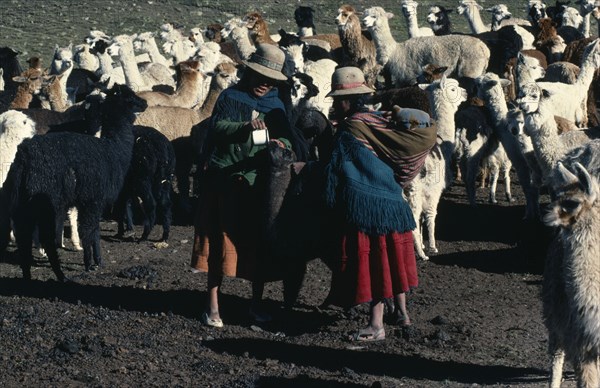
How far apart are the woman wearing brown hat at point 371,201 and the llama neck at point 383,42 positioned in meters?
10.1

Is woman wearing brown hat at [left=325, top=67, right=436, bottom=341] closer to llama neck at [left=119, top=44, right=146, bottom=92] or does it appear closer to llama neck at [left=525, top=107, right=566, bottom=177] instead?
llama neck at [left=525, top=107, right=566, bottom=177]

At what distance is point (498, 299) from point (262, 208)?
91.3 inches

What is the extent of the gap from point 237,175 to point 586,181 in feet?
8.15

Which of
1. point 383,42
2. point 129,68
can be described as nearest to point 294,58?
point 383,42

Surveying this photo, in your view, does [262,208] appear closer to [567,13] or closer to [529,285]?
[529,285]

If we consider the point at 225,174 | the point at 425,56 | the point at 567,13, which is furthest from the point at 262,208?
the point at 567,13

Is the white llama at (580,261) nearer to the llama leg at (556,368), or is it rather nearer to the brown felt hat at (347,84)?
the llama leg at (556,368)

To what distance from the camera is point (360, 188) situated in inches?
271

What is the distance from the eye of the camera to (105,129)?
33.4 feet

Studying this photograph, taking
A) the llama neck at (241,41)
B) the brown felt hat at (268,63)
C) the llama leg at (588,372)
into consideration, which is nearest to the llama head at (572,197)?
the llama leg at (588,372)

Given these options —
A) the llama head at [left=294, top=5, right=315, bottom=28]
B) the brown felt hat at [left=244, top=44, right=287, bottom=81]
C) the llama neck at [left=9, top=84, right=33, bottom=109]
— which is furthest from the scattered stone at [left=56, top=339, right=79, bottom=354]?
the llama head at [left=294, top=5, right=315, bottom=28]

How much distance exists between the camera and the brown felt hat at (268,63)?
723 centimetres

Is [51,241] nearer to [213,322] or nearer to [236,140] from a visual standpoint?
[213,322]

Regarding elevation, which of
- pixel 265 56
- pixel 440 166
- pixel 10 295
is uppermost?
pixel 265 56
